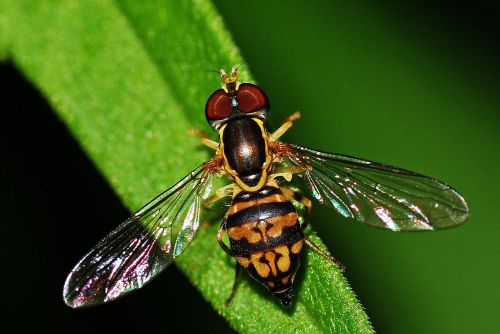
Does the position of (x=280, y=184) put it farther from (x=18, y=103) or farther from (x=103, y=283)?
(x=18, y=103)

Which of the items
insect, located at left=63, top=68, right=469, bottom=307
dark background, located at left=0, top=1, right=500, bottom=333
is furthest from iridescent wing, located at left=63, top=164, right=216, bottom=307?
dark background, located at left=0, top=1, right=500, bottom=333

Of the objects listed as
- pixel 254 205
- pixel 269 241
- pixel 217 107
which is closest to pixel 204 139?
pixel 217 107

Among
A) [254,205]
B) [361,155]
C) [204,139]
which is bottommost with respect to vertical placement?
[361,155]

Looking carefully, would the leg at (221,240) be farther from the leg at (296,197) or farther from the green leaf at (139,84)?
the leg at (296,197)

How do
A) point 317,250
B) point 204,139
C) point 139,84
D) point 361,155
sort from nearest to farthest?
1. point 317,250
2. point 204,139
3. point 139,84
4. point 361,155

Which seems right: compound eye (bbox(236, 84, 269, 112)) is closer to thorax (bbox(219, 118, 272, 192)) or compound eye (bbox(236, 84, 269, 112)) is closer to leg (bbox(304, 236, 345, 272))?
thorax (bbox(219, 118, 272, 192))

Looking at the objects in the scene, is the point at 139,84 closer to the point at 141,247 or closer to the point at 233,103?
the point at 233,103

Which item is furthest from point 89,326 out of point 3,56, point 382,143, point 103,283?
point 382,143
